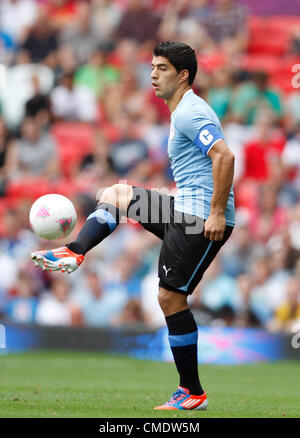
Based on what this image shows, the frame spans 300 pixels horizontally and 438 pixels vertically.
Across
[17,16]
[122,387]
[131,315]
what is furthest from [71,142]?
[122,387]

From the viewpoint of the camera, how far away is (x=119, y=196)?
673 centimetres

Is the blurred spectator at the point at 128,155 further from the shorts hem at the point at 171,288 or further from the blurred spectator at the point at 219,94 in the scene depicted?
the shorts hem at the point at 171,288

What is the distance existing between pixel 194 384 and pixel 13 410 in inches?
52.0

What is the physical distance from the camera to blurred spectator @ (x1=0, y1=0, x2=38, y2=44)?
19478 millimetres

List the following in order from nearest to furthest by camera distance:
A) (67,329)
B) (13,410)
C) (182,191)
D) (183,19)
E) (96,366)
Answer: (13,410) → (182,191) → (96,366) → (67,329) → (183,19)

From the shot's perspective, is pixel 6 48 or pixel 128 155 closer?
pixel 128 155

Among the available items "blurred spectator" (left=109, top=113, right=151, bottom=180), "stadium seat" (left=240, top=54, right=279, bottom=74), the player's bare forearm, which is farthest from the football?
"stadium seat" (left=240, top=54, right=279, bottom=74)

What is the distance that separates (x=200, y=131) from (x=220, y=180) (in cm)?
37

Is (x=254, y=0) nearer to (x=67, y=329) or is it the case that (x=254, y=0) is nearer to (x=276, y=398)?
(x=67, y=329)

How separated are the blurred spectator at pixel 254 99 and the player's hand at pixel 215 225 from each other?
1051 centimetres

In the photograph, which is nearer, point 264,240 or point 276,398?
point 276,398

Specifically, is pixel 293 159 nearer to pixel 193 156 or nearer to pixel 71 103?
pixel 71 103

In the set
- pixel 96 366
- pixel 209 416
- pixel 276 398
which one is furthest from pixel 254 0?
pixel 209 416

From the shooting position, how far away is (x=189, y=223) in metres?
6.53
